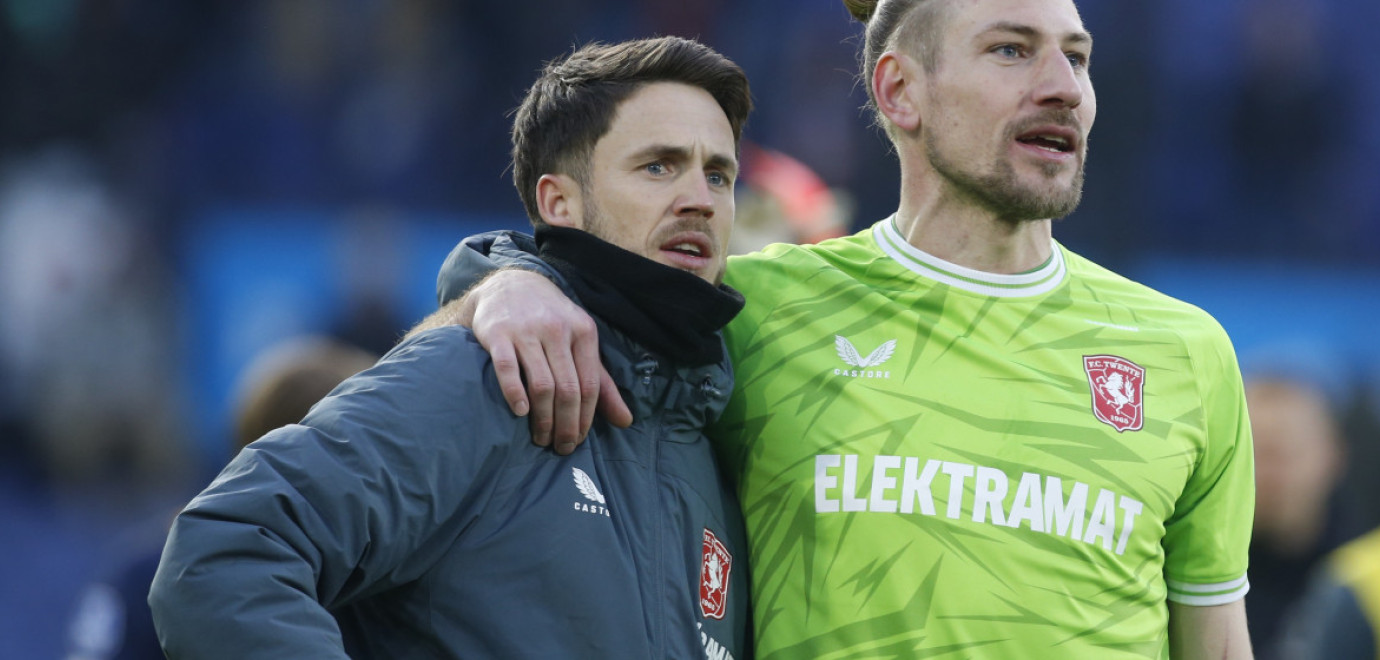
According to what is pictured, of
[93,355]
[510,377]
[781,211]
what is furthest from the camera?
[93,355]

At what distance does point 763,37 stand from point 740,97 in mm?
6127

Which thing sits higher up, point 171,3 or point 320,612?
point 171,3

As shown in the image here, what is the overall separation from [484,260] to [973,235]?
3.20ft

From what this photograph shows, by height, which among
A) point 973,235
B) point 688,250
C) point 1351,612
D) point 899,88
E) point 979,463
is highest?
point 899,88

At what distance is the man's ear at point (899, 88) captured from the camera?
3238 mm

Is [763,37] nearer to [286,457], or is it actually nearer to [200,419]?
[200,419]

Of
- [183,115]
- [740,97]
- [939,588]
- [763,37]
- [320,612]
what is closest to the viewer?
[320,612]

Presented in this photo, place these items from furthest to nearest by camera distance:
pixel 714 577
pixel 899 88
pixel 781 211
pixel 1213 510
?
pixel 781 211 → pixel 899 88 → pixel 1213 510 → pixel 714 577

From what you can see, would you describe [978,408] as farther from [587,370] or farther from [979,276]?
[587,370]

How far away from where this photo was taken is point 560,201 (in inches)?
114

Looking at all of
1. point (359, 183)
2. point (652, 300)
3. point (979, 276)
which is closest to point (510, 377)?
point (652, 300)

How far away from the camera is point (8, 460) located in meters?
7.75

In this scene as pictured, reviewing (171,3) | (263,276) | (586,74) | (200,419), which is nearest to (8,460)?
(200,419)

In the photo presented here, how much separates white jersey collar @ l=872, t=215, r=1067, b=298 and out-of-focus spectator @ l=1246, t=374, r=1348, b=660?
216 centimetres
